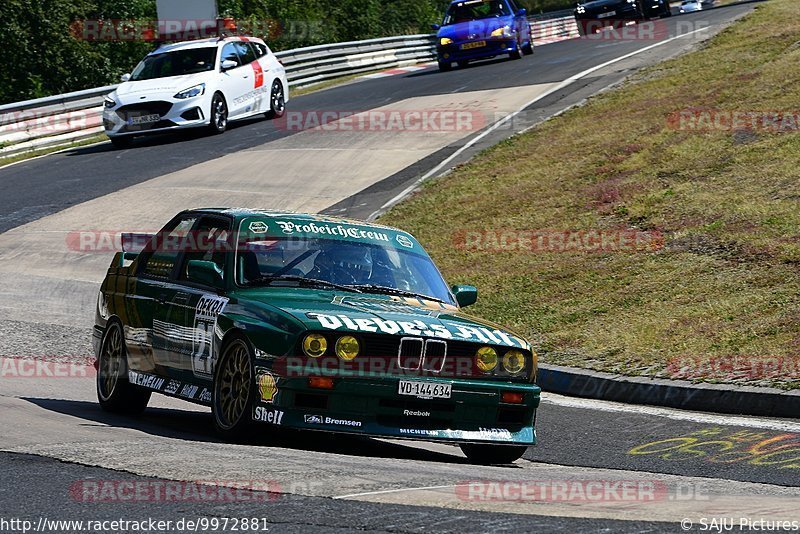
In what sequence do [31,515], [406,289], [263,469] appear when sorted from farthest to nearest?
1. [406,289]
2. [263,469]
3. [31,515]

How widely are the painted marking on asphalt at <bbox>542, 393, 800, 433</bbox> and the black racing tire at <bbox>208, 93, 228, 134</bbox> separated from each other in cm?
1595

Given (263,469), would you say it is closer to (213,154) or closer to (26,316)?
(26,316)

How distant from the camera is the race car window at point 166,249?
361 inches

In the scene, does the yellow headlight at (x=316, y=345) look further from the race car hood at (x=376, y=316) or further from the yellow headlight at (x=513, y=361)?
the yellow headlight at (x=513, y=361)

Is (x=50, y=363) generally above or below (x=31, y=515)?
below

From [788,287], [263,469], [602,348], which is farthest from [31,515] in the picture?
[788,287]

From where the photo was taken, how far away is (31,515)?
5.45 meters

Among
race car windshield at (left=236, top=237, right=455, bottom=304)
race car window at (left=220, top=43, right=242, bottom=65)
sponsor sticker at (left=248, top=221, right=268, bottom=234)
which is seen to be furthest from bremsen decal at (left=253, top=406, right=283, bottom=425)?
race car window at (left=220, top=43, right=242, bottom=65)

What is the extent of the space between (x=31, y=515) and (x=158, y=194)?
50.5 ft

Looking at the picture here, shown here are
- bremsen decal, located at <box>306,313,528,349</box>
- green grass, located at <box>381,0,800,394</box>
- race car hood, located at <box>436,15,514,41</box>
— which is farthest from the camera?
race car hood, located at <box>436,15,514,41</box>

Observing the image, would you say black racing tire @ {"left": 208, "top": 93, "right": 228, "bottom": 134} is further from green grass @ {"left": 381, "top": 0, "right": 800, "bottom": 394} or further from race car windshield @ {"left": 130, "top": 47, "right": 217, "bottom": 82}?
green grass @ {"left": 381, "top": 0, "right": 800, "bottom": 394}

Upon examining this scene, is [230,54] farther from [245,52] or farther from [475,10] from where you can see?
[475,10]

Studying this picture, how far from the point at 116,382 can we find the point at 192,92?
1654 centimetres

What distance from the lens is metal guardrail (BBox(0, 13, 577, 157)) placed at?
2656 centimetres
